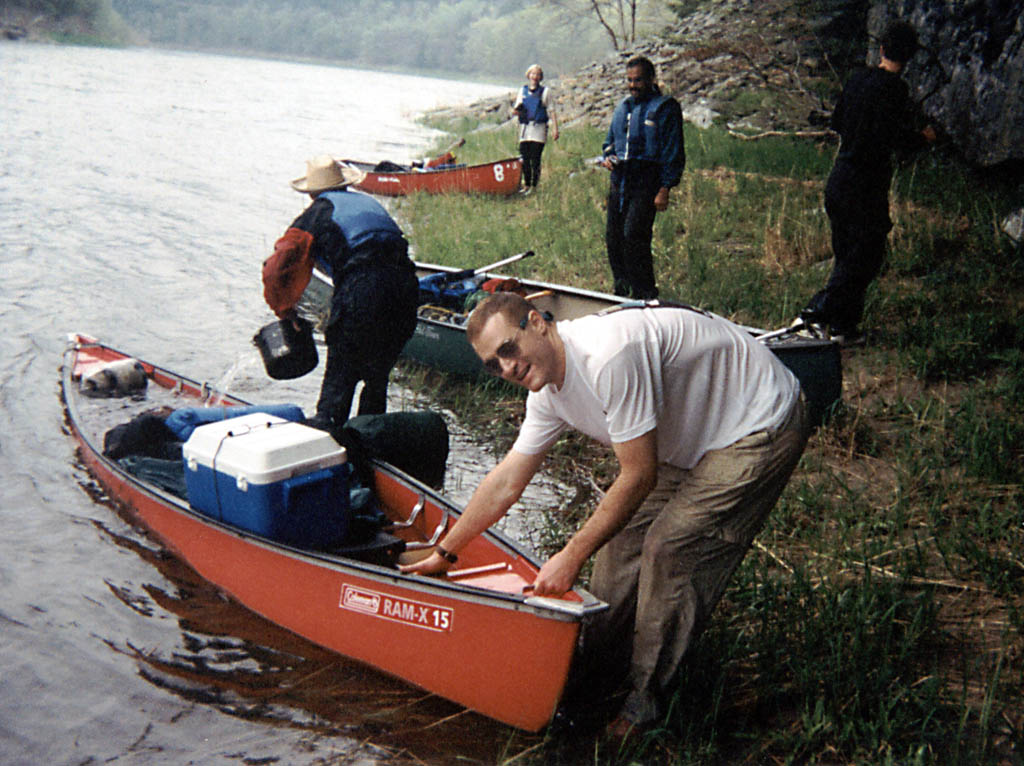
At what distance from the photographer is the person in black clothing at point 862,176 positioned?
640cm

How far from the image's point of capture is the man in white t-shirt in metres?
2.95

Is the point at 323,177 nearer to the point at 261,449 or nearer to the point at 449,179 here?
the point at 261,449

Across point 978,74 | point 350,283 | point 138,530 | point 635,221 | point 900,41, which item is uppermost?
point 978,74

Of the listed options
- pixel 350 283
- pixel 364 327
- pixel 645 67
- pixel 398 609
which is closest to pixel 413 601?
pixel 398 609

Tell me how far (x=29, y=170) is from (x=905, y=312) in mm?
17162

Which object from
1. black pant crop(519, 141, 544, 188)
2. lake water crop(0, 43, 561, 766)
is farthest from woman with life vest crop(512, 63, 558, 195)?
lake water crop(0, 43, 561, 766)

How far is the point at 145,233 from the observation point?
1462cm

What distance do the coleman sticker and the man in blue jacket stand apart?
14.9 ft

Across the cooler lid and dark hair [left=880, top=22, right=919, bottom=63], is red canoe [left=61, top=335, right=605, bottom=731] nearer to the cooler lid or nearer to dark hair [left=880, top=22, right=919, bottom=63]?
the cooler lid

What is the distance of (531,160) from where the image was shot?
14.5m

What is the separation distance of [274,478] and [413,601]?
0.92 m

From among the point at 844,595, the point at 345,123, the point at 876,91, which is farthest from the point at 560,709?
the point at 345,123

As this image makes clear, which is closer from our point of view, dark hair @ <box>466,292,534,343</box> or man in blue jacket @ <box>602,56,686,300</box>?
dark hair @ <box>466,292,534,343</box>

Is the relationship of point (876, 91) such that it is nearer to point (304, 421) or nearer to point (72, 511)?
point (304, 421)
